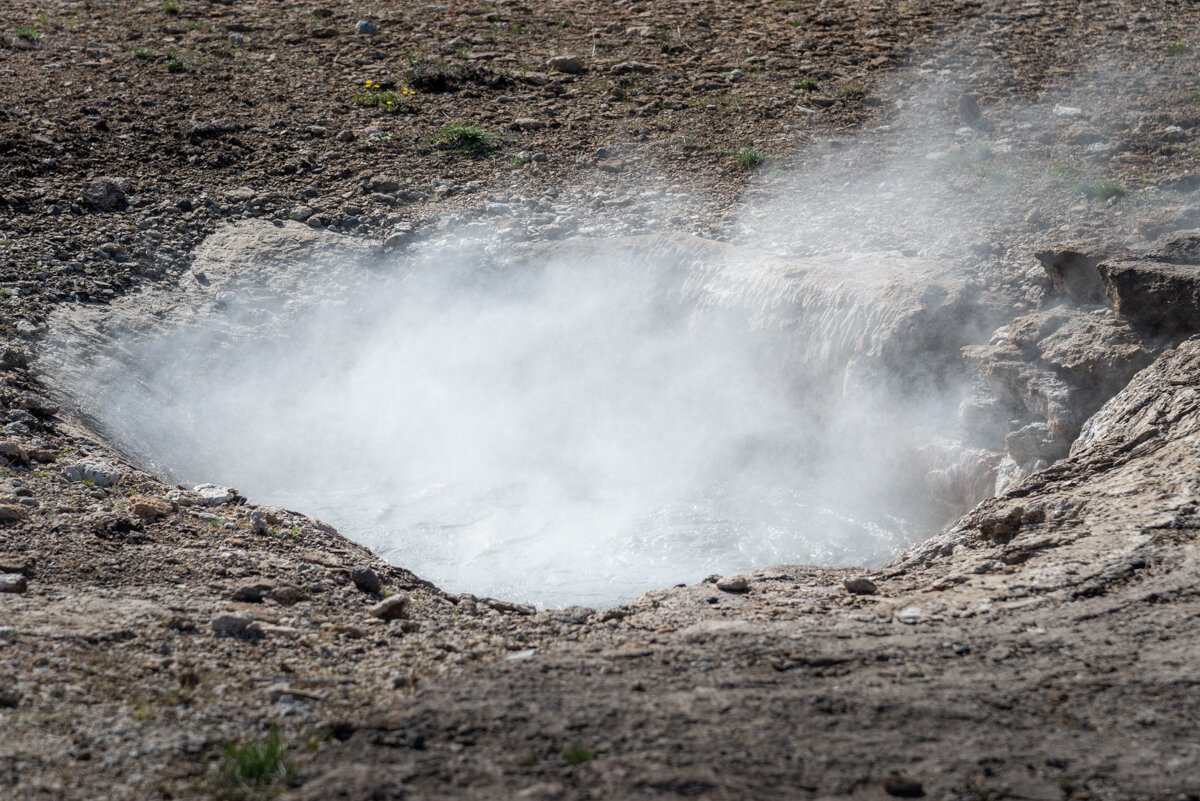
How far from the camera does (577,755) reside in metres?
2.31

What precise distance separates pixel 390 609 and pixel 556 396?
3.18 meters

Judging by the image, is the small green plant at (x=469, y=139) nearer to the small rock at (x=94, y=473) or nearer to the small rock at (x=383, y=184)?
the small rock at (x=383, y=184)

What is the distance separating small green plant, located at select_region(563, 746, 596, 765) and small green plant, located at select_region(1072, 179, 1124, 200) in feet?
16.7

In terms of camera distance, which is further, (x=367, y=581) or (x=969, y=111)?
(x=969, y=111)

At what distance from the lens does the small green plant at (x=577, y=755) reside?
230 cm

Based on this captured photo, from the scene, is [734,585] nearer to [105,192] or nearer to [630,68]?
[105,192]

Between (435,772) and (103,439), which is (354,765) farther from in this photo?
(103,439)

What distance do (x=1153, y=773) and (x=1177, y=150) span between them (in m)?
5.23

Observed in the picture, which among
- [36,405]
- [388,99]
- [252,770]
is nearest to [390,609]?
[252,770]

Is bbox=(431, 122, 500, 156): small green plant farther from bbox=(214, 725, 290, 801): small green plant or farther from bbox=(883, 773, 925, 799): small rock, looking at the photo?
bbox=(883, 773, 925, 799): small rock

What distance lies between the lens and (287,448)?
610 centimetres

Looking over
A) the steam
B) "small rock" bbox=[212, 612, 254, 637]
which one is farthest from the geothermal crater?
"small rock" bbox=[212, 612, 254, 637]

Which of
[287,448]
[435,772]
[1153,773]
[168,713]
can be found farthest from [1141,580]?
[287,448]

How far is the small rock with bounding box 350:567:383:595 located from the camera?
3.66 meters
